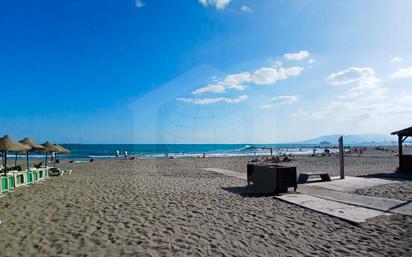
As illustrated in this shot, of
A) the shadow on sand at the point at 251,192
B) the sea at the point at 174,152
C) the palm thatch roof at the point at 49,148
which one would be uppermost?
the palm thatch roof at the point at 49,148

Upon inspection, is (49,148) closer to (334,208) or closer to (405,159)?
(334,208)

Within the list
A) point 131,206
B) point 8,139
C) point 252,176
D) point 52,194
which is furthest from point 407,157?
point 8,139

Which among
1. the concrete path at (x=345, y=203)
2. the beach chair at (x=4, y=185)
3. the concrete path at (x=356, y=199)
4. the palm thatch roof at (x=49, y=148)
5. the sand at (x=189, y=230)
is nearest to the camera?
the sand at (x=189, y=230)

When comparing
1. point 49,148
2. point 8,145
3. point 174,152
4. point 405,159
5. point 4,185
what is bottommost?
point 174,152

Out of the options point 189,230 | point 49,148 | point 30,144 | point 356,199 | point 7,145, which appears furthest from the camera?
point 49,148

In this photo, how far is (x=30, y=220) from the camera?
5652mm

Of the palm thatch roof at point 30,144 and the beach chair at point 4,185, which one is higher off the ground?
the palm thatch roof at point 30,144

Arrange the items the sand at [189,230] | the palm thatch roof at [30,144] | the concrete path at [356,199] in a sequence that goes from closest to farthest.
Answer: the sand at [189,230] → the concrete path at [356,199] → the palm thatch roof at [30,144]

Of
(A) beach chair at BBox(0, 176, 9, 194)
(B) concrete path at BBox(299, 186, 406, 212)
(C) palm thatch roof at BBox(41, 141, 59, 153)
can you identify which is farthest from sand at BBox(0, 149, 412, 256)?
(C) palm thatch roof at BBox(41, 141, 59, 153)

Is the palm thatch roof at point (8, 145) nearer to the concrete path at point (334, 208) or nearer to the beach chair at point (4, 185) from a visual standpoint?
the beach chair at point (4, 185)

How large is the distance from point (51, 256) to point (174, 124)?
11.4 meters

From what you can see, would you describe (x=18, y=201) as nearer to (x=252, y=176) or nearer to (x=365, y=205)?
(x=252, y=176)

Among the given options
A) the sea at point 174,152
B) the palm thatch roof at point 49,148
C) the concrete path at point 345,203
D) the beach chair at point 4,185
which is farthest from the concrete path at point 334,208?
the sea at point 174,152

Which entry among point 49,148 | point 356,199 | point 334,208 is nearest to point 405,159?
point 356,199
